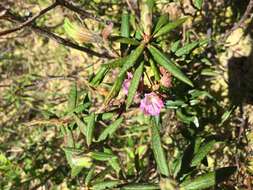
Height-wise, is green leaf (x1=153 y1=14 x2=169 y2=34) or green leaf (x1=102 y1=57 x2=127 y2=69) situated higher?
green leaf (x1=153 y1=14 x2=169 y2=34)

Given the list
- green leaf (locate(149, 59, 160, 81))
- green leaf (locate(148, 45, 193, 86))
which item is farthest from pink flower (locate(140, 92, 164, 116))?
green leaf (locate(148, 45, 193, 86))

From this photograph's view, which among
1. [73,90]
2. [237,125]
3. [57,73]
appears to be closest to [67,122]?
[73,90]

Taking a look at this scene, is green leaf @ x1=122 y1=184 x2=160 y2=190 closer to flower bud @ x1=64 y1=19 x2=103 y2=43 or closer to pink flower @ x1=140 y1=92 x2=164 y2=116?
pink flower @ x1=140 y1=92 x2=164 y2=116

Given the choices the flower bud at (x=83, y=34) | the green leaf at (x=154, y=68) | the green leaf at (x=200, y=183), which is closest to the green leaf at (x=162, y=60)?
the green leaf at (x=154, y=68)

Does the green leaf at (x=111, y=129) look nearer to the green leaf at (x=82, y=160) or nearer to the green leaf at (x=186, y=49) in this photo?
the green leaf at (x=82, y=160)

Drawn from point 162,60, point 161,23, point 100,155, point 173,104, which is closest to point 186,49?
point 173,104

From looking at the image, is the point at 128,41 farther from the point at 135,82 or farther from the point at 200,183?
the point at 200,183
